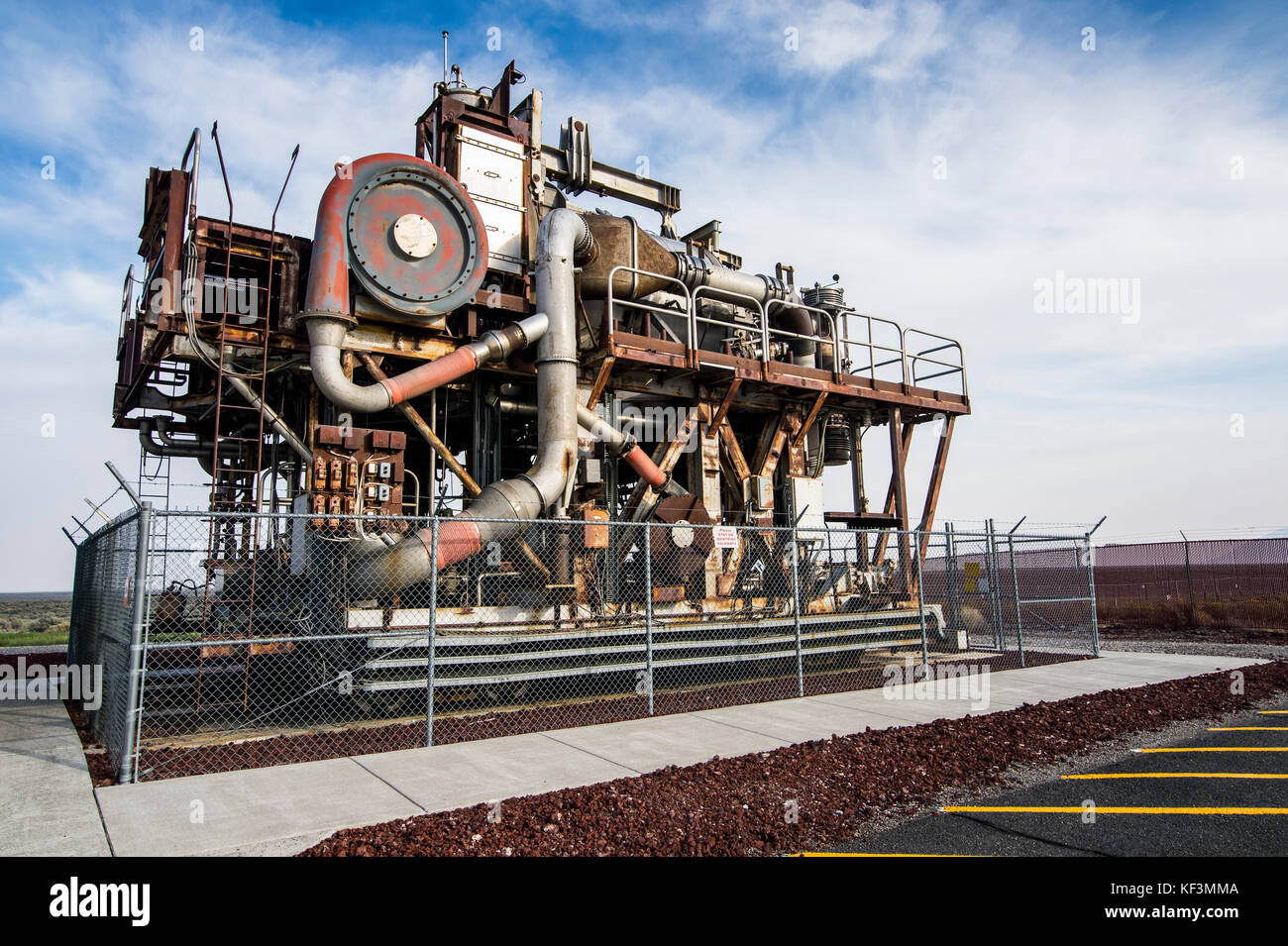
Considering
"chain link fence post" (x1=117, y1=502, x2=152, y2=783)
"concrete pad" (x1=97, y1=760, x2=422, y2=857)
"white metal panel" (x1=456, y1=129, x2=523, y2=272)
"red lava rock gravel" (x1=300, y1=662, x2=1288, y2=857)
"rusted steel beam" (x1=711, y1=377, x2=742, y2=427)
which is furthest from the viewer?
"rusted steel beam" (x1=711, y1=377, x2=742, y2=427)

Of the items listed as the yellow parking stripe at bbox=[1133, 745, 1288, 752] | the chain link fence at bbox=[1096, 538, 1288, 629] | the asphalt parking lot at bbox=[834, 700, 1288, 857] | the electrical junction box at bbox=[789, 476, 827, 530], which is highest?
the electrical junction box at bbox=[789, 476, 827, 530]

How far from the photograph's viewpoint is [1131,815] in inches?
214

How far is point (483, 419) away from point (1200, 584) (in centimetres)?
1955

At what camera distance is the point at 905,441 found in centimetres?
1653

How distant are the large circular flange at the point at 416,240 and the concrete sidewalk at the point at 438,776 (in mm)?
6075

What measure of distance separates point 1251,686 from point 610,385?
9837 mm

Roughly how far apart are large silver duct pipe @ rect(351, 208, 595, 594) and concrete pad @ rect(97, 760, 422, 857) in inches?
136

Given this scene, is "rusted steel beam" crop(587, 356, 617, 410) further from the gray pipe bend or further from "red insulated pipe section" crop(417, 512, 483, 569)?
"red insulated pipe section" crop(417, 512, 483, 569)

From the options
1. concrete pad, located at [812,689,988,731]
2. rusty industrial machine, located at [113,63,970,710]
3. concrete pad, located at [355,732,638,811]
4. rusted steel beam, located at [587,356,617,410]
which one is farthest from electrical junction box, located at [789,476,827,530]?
concrete pad, located at [355,732,638,811]

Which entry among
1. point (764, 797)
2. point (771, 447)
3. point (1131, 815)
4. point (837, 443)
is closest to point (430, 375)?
point (771, 447)

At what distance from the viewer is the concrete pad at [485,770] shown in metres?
5.94

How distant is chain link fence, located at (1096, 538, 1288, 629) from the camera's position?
18969 mm
